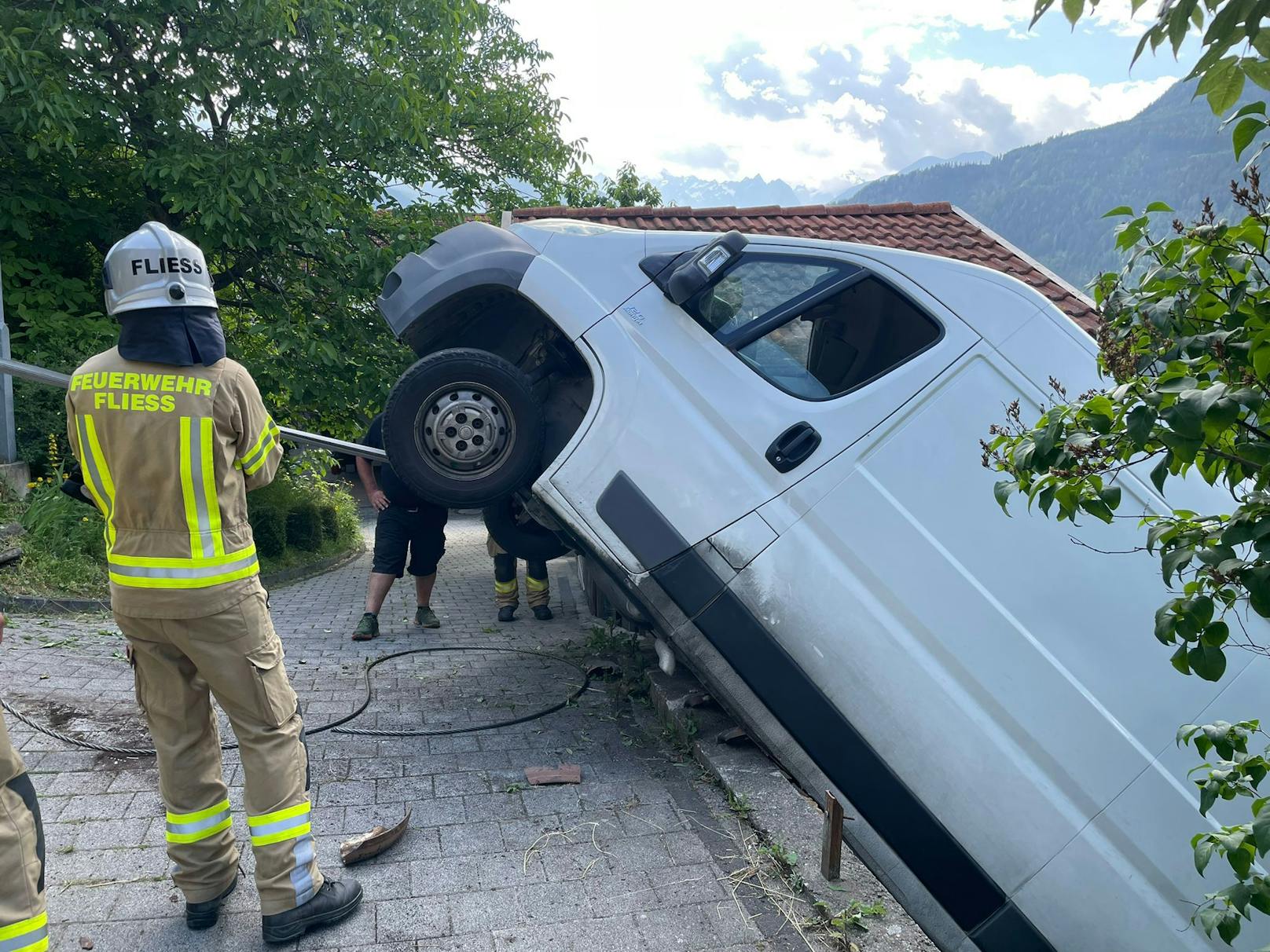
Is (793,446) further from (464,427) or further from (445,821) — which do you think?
(445,821)

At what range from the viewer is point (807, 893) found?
121 inches

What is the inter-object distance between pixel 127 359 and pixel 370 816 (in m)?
1.84

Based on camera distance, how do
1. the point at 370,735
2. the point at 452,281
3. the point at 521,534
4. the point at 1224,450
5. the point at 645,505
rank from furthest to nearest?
the point at 521,534
the point at 370,735
the point at 452,281
the point at 645,505
the point at 1224,450

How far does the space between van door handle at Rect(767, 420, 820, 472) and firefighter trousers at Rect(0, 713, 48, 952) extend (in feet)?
7.56

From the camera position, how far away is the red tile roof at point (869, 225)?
12297 mm

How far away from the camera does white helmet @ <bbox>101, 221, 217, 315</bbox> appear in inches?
101

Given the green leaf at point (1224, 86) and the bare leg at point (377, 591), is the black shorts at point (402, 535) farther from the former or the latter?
the green leaf at point (1224, 86)

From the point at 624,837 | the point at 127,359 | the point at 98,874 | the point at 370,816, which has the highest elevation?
the point at 127,359

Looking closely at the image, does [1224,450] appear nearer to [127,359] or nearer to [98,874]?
[127,359]

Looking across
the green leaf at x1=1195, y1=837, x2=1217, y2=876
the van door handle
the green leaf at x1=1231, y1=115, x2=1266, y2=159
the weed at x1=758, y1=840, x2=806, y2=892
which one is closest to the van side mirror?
the van door handle

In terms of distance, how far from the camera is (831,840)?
10.2 ft

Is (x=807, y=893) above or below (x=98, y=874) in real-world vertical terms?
above

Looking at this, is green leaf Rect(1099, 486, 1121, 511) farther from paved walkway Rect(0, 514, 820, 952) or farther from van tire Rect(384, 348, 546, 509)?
van tire Rect(384, 348, 546, 509)

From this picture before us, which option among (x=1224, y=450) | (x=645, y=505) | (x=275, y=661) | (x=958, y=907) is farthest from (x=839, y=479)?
(x=275, y=661)
